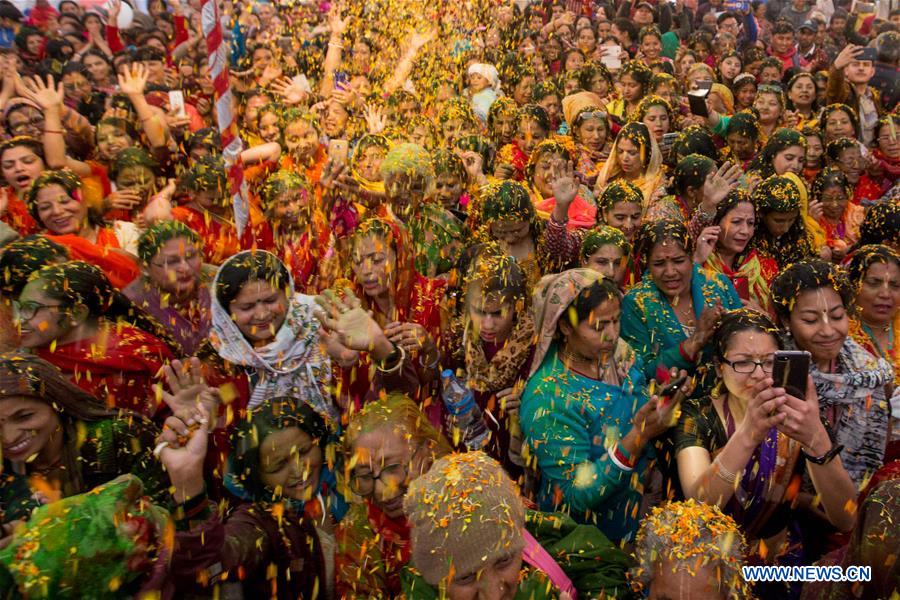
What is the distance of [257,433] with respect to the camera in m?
2.71

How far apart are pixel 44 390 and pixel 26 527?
0.85 m

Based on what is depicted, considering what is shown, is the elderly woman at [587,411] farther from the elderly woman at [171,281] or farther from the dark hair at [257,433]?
the elderly woman at [171,281]

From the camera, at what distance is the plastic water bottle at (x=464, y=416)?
136 inches

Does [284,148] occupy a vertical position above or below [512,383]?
above

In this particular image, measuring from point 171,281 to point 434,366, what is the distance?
1512 millimetres

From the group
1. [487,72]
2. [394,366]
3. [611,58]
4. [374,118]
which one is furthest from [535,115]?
[394,366]

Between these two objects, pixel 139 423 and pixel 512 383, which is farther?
pixel 512 383

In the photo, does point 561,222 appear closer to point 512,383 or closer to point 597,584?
point 512,383

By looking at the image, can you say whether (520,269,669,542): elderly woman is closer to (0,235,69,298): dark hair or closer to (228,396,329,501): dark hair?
(228,396,329,501): dark hair

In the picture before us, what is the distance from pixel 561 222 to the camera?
4859 mm

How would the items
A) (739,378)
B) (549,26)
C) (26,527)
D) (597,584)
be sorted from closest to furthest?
(26,527), (597,584), (739,378), (549,26)

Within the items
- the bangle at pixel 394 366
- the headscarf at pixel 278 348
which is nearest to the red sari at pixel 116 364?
the headscarf at pixel 278 348

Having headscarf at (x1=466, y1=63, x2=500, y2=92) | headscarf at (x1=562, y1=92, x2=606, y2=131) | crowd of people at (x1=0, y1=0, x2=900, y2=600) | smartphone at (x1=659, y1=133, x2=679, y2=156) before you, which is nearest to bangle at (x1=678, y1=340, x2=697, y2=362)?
crowd of people at (x1=0, y1=0, x2=900, y2=600)

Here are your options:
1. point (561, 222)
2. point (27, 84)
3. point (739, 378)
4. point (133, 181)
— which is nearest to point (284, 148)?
point (133, 181)
